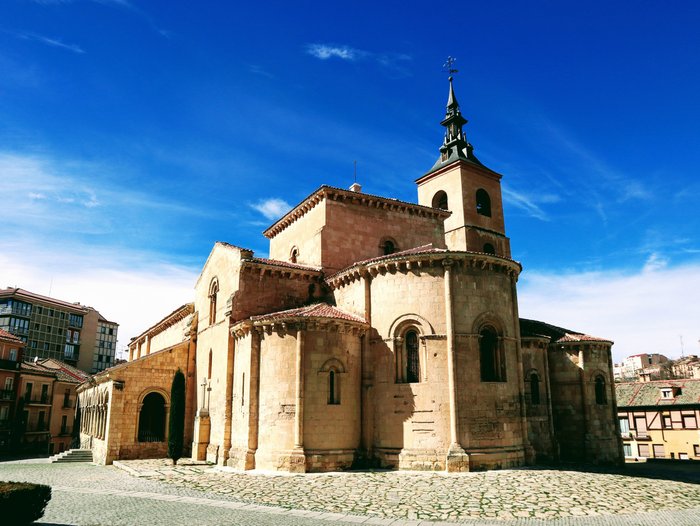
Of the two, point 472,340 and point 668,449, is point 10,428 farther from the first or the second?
point 668,449

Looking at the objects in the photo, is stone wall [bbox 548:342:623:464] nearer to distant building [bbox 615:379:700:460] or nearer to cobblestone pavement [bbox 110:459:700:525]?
cobblestone pavement [bbox 110:459:700:525]

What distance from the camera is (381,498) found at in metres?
13.2

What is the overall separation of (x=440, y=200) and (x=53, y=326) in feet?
172

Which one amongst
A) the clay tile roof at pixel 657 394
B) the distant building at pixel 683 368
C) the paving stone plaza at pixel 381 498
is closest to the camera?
the paving stone plaza at pixel 381 498

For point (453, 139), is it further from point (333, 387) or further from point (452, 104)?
point (333, 387)

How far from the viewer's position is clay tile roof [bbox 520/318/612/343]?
2366 centimetres

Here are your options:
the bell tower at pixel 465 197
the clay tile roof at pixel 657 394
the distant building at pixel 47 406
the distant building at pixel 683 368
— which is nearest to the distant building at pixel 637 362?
the distant building at pixel 683 368

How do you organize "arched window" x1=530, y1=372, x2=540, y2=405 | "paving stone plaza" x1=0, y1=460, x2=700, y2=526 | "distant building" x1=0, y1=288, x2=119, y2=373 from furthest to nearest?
1. "distant building" x1=0, y1=288, x2=119, y2=373
2. "arched window" x1=530, y1=372, x2=540, y2=405
3. "paving stone plaza" x1=0, y1=460, x2=700, y2=526

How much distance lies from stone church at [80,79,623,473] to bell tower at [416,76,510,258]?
5.39 meters

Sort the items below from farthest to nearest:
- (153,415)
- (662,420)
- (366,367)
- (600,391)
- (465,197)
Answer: (662,420) → (465,197) → (153,415) → (600,391) → (366,367)

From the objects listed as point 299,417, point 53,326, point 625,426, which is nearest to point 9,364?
point 53,326

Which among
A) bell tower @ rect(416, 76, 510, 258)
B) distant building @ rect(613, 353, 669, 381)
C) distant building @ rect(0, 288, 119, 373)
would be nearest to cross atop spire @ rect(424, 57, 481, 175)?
bell tower @ rect(416, 76, 510, 258)

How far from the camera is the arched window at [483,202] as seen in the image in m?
33.7

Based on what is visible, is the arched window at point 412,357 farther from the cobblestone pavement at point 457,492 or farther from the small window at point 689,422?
the small window at point 689,422
